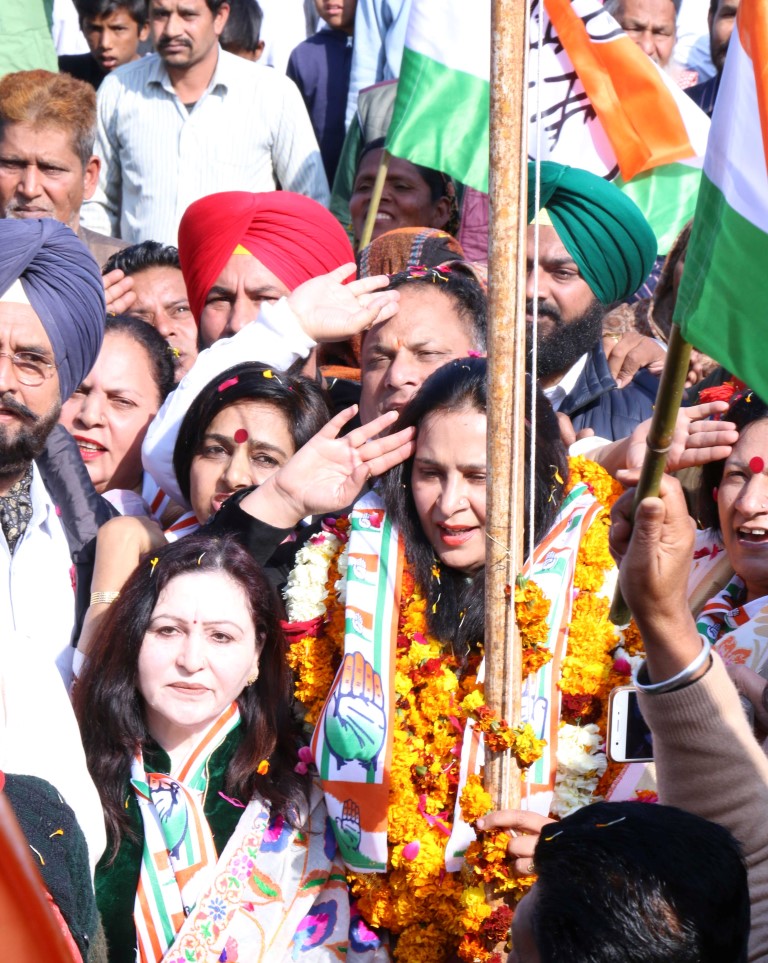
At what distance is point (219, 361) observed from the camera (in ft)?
16.3

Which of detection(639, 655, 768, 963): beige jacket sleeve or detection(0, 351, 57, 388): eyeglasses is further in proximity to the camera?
detection(0, 351, 57, 388): eyeglasses

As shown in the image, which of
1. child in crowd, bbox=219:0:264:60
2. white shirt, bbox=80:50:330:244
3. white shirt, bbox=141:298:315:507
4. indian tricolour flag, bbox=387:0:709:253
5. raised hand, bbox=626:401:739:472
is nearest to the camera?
raised hand, bbox=626:401:739:472

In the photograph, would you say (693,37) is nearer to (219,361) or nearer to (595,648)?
(219,361)

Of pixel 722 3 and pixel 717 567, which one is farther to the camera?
pixel 722 3

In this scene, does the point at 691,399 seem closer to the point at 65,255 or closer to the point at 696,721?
the point at 65,255

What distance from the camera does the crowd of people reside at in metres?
2.59

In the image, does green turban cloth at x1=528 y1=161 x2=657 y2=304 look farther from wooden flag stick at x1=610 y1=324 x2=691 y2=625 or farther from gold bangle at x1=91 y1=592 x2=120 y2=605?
wooden flag stick at x1=610 y1=324 x2=691 y2=625

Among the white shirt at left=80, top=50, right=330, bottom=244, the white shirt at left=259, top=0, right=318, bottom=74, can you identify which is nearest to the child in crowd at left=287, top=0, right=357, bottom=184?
the white shirt at left=80, top=50, right=330, bottom=244

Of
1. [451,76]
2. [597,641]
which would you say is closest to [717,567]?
[597,641]

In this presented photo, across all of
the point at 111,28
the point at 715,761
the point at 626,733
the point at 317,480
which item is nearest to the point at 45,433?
the point at 317,480

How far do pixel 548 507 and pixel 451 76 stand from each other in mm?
2759

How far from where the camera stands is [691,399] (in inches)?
191

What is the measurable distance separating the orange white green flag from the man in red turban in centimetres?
102

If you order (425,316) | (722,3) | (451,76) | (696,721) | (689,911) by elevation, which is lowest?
(689,911)
